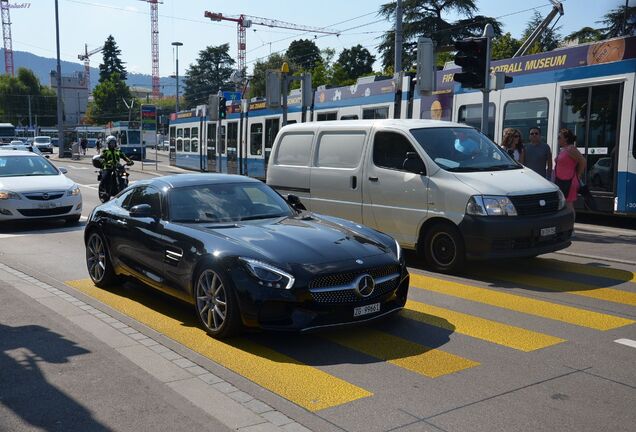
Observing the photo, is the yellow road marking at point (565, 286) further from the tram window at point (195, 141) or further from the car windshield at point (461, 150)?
the tram window at point (195, 141)

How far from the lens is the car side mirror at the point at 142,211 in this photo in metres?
6.82

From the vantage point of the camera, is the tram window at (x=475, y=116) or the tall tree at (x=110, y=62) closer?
the tram window at (x=475, y=116)

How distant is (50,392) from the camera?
4.57 m

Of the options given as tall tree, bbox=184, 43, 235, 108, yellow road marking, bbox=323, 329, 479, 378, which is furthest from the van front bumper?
tall tree, bbox=184, 43, 235, 108

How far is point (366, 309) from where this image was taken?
5.59m

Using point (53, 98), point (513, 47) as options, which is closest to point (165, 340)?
point (513, 47)

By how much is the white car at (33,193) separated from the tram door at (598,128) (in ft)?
33.6

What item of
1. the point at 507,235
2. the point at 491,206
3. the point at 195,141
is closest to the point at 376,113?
the point at 491,206

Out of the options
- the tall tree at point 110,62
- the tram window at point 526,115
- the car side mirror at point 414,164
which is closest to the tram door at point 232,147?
the tram window at point 526,115

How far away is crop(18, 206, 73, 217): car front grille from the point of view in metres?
13.4

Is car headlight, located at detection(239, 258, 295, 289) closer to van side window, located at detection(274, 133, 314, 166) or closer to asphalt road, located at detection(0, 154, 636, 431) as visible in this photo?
asphalt road, located at detection(0, 154, 636, 431)

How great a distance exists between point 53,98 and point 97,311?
138m

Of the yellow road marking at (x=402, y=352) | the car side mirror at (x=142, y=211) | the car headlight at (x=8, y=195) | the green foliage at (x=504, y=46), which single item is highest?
the green foliage at (x=504, y=46)

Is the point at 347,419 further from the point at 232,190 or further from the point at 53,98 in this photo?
the point at 53,98
